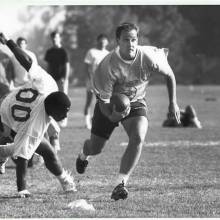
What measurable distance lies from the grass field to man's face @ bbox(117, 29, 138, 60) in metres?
1.39

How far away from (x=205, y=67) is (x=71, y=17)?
435 inches

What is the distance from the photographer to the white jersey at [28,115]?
224 inches

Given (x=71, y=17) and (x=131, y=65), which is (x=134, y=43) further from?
(x=71, y=17)

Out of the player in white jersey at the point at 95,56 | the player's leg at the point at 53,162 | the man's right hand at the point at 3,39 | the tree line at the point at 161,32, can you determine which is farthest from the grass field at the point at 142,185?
the tree line at the point at 161,32

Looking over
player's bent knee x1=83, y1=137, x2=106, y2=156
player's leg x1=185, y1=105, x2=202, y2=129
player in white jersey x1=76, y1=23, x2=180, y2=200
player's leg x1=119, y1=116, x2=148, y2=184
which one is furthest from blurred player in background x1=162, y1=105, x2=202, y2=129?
player's leg x1=119, y1=116, x2=148, y2=184

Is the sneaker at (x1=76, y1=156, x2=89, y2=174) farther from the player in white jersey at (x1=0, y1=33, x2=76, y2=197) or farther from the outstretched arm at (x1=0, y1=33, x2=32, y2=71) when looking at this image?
the outstretched arm at (x1=0, y1=33, x2=32, y2=71)

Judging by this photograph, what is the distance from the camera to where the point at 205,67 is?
150 ft

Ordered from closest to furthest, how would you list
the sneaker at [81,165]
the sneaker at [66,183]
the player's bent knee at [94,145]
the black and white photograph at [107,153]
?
1. the black and white photograph at [107,153]
2. the sneaker at [66,183]
3. the player's bent knee at [94,145]
4. the sneaker at [81,165]

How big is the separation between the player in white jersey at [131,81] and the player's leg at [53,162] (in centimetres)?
58

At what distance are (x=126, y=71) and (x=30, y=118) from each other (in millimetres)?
1097

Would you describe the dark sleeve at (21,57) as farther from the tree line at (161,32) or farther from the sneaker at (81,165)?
the tree line at (161,32)

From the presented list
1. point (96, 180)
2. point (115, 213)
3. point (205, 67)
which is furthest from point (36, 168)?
point (205, 67)

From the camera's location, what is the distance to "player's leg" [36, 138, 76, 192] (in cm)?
606

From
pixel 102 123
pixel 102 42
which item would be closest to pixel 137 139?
pixel 102 123
